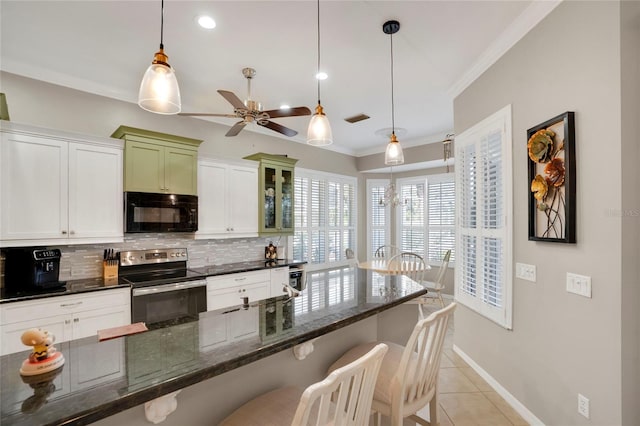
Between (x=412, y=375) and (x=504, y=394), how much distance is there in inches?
62.9

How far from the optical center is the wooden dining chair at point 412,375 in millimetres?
1351

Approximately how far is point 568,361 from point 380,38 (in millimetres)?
2615

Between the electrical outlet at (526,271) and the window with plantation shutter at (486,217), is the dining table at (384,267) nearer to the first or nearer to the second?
the window with plantation shutter at (486,217)

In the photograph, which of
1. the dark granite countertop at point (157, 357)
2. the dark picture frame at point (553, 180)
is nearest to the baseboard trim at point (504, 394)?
the dark picture frame at point (553, 180)

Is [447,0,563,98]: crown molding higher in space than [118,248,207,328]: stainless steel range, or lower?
higher

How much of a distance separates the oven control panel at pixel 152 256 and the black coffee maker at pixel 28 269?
0.66 metres

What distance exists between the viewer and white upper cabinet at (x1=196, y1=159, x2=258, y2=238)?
3.65 metres

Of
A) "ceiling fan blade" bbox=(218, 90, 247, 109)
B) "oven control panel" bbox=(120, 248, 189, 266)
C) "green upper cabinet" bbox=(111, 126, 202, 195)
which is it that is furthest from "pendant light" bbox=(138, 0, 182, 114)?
"oven control panel" bbox=(120, 248, 189, 266)

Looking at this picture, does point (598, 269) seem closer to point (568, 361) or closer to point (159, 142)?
point (568, 361)

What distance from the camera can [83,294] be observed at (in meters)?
2.54

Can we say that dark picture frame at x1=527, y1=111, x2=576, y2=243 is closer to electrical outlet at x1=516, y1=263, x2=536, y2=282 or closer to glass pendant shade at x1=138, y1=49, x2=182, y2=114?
electrical outlet at x1=516, y1=263, x2=536, y2=282

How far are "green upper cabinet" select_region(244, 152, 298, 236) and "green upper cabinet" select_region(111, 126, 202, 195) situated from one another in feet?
3.08
